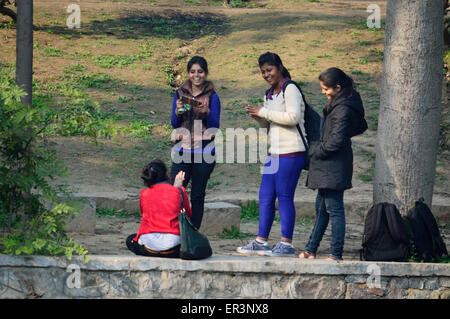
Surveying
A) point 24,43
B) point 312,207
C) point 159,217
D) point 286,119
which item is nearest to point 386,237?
point 286,119

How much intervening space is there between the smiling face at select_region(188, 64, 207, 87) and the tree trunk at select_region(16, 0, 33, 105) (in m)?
2.30

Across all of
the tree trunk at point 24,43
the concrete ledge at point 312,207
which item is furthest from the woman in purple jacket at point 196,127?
the concrete ledge at point 312,207

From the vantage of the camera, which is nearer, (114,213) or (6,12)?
(114,213)

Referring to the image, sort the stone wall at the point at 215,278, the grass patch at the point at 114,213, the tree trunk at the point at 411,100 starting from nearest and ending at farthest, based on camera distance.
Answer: the stone wall at the point at 215,278 < the tree trunk at the point at 411,100 < the grass patch at the point at 114,213

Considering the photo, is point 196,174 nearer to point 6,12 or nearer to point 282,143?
point 282,143

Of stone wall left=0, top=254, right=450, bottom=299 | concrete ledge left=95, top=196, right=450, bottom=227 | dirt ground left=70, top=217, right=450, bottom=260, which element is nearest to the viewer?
stone wall left=0, top=254, right=450, bottom=299

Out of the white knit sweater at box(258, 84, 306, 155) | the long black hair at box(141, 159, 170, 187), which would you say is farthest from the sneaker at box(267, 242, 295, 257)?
the long black hair at box(141, 159, 170, 187)

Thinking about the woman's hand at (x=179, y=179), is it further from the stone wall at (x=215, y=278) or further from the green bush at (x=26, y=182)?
the green bush at (x=26, y=182)

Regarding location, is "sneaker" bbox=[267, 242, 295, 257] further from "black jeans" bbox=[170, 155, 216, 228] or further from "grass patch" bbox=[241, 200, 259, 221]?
"grass patch" bbox=[241, 200, 259, 221]

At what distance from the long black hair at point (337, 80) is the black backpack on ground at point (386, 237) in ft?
3.41

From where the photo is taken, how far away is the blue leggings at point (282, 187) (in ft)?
19.8

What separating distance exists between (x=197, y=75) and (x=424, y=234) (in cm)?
242

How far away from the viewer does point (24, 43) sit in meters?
7.80

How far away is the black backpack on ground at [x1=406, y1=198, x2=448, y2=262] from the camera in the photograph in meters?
5.89
